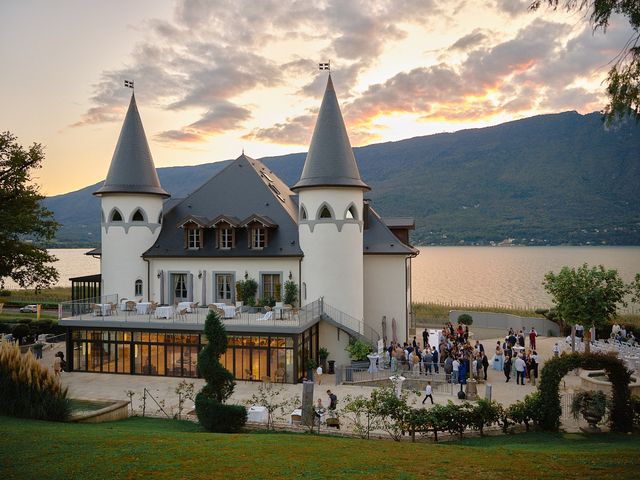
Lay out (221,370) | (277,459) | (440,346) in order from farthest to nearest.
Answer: (440,346), (221,370), (277,459)

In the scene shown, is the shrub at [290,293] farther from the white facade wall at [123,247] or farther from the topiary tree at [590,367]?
the topiary tree at [590,367]

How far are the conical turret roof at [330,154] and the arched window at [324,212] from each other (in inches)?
44.4

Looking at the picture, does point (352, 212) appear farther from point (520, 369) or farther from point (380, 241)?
point (520, 369)

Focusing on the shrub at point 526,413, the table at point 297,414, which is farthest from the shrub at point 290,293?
the shrub at point 526,413

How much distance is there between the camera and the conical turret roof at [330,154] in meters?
25.7

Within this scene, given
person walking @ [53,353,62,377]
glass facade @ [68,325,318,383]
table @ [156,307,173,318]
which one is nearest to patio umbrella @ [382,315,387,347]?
glass facade @ [68,325,318,383]

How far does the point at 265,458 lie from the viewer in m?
9.79

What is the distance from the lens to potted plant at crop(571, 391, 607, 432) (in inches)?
579

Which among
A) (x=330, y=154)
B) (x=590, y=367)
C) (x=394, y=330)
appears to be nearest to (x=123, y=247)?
(x=330, y=154)

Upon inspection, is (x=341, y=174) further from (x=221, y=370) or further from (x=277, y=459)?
(x=277, y=459)

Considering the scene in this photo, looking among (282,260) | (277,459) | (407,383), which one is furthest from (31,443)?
(282,260)

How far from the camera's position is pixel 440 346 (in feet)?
81.8

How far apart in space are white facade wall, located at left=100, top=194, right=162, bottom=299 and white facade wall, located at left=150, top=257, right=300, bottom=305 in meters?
0.94

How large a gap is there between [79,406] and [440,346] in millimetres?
16188
